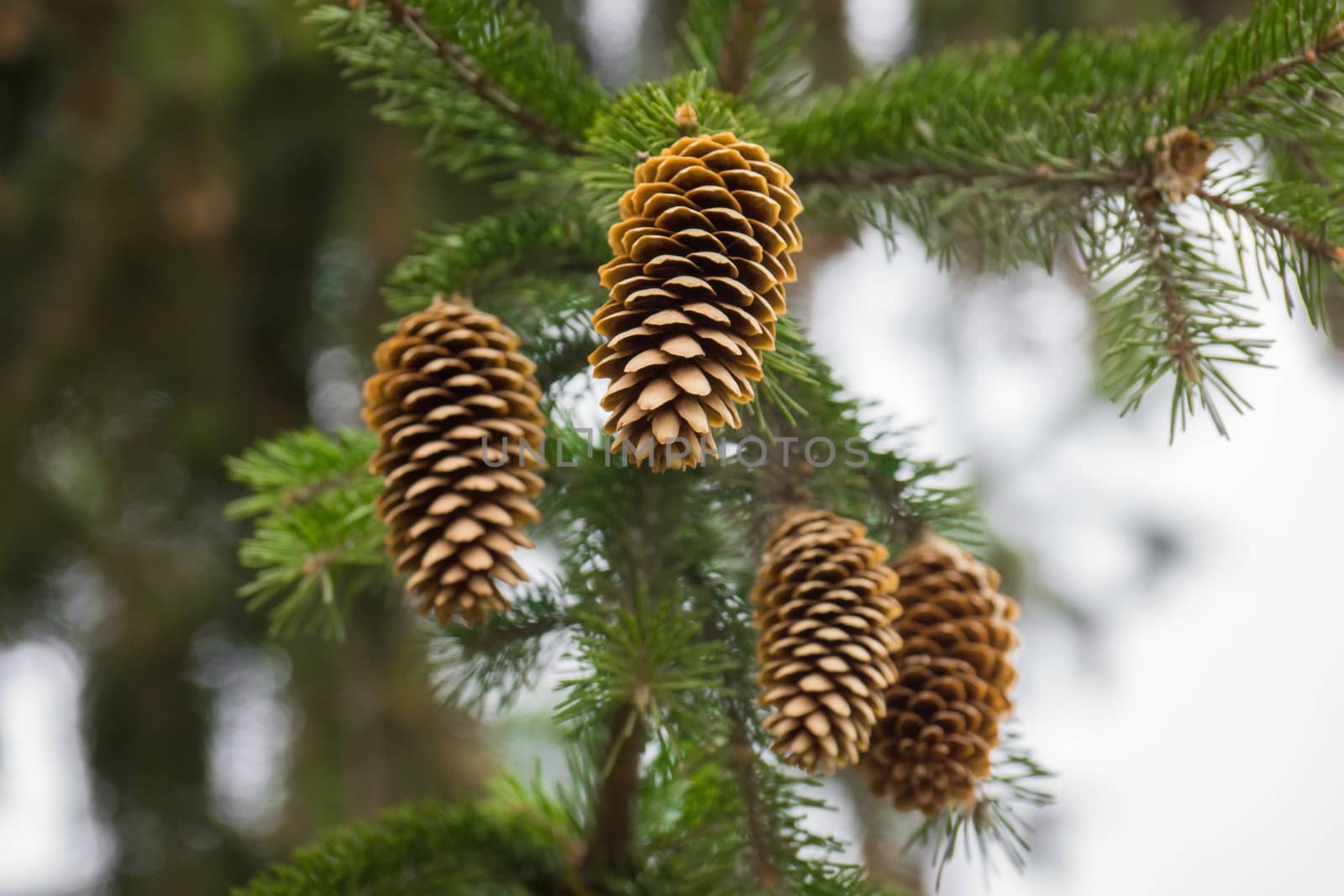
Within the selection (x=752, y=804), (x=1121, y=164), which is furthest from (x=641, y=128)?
(x=752, y=804)

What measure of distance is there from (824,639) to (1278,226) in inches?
13.7

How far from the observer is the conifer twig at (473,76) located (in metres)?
0.60

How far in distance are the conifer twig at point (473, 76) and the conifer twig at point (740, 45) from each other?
129 millimetres

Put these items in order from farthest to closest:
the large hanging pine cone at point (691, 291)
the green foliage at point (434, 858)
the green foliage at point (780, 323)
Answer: the green foliage at point (434, 858)
the green foliage at point (780, 323)
the large hanging pine cone at point (691, 291)

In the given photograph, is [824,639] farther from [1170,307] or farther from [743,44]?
[743,44]

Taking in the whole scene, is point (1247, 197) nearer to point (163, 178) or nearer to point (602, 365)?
point (602, 365)

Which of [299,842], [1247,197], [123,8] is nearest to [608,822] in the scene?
[1247,197]

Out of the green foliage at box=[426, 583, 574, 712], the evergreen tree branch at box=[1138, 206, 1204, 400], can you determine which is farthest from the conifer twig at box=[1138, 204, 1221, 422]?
the green foliage at box=[426, 583, 574, 712]

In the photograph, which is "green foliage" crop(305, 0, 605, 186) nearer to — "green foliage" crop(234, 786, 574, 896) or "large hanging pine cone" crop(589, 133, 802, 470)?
"large hanging pine cone" crop(589, 133, 802, 470)

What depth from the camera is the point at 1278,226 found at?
22.1 inches

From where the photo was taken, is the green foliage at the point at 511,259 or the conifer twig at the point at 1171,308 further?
the green foliage at the point at 511,259

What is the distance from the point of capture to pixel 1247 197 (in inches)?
23.0

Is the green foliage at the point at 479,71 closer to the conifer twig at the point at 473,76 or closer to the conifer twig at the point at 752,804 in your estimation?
the conifer twig at the point at 473,76

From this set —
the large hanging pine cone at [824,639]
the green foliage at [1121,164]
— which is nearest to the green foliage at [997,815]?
the large hanging pine cone at [824,639]
